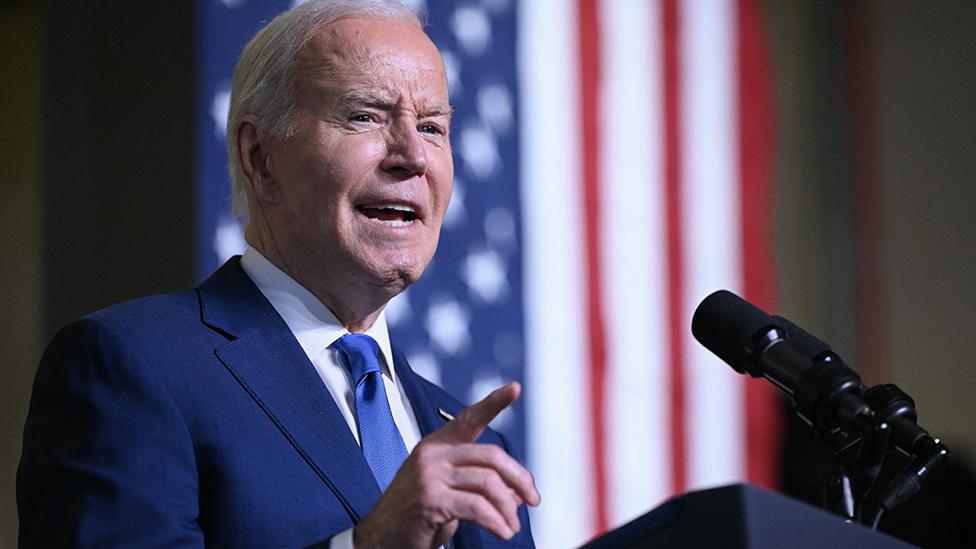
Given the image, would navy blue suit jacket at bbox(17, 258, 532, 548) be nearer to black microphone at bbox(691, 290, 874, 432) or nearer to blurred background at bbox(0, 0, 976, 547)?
black microphone at bbox(691, 290, 874, 432)

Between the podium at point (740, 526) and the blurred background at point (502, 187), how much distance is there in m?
1.90

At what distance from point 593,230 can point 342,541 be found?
2573 mm

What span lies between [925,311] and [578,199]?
1.71 m

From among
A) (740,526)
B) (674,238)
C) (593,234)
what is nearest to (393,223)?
(740,526)

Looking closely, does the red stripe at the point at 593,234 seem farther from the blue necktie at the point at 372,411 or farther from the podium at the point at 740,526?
the podium at the point at 740,526

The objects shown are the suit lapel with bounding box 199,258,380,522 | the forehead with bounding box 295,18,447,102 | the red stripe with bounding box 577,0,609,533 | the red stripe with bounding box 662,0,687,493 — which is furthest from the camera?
the red stripe with bounding box 662,0,687,493

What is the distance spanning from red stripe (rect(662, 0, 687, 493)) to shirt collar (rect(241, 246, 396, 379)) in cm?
223

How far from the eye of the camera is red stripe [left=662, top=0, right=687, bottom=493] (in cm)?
413

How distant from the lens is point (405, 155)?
2020 millimetres

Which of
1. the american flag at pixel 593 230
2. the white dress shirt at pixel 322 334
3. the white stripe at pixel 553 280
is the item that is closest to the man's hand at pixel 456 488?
the white dress shirt at pixel 322 334

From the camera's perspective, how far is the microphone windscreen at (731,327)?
5.01 ft

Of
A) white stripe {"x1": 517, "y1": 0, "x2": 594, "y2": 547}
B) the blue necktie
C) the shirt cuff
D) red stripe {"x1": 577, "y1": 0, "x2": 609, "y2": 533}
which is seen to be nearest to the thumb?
the shirt cuff

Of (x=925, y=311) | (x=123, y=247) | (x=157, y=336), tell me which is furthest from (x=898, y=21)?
(x=157, y=336)

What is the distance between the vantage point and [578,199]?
3.87 metres
